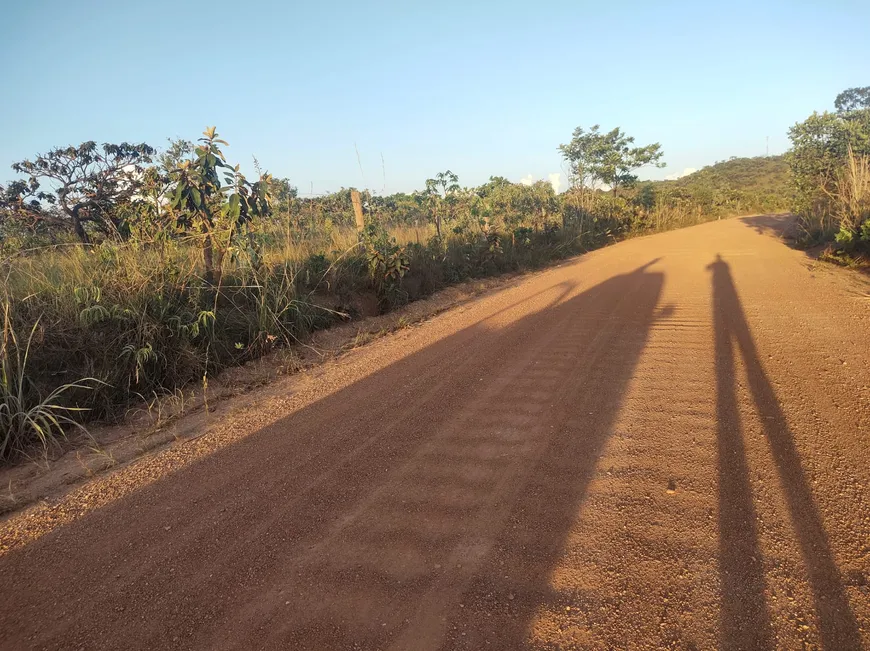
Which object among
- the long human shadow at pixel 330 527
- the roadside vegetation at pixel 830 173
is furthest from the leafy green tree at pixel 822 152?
the long human shadow at pixel 330 527

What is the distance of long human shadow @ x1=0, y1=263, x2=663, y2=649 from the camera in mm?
1973

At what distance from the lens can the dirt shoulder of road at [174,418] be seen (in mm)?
3277

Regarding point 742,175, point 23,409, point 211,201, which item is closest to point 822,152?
point 211,201

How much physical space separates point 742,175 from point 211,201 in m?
63.3

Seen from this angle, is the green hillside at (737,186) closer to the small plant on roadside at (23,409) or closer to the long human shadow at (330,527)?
the long human shadow at (330,527)

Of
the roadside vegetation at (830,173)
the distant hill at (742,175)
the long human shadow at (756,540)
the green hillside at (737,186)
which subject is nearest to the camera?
the long human shadow at (756,540)

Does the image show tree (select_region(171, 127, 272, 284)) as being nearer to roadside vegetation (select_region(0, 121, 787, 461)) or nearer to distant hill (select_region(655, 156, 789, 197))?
roadside vegetation (select_region(0, 121, 787, 461))

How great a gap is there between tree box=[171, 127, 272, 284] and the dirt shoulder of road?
63.1 inches

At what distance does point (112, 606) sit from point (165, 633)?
1.19 ft

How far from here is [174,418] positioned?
4.11m

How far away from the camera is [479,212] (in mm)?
13250

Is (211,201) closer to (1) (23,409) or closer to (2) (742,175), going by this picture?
(1) (23,409)

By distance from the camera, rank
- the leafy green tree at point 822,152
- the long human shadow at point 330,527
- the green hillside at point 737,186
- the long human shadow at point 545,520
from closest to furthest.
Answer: the long human shadow at point 545,520 < the long human shadow at point 330,527 < the leafy green tree at point 822,152 < the green hillside at point 737,186

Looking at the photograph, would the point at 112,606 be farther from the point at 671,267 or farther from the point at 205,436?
the point at 671,267
